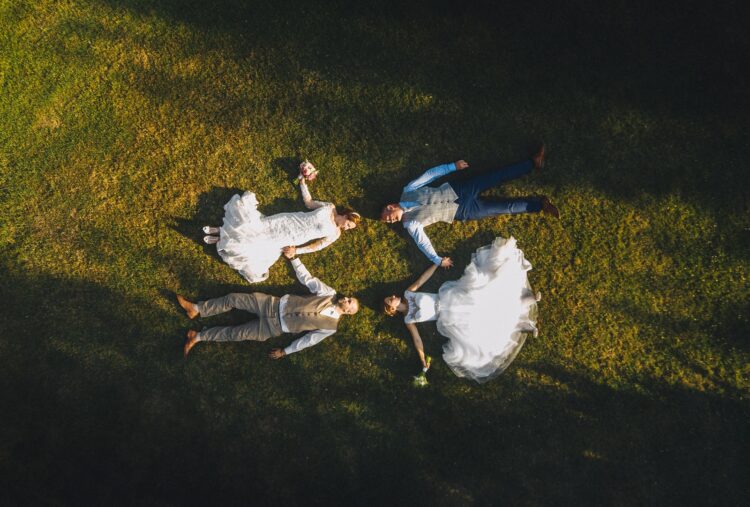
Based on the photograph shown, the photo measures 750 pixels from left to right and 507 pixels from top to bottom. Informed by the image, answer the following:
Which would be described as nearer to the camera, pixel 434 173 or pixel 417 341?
pixel 434 173

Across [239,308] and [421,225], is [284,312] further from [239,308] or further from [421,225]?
[421,225]

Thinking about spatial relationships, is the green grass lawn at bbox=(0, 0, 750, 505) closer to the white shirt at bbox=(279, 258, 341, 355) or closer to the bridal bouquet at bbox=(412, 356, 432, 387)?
the bridal bouquet at bbox=(412, 356, 432, 387)

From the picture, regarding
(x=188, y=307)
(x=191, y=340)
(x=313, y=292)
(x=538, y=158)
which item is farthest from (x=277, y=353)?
(x=538, y=158)

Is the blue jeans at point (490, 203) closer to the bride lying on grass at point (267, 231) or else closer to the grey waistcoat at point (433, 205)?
the grey waistcoat at point (433, 205)

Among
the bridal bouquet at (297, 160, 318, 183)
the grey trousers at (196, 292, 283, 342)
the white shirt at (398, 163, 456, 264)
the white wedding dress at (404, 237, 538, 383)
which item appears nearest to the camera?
the white wedding dress at (404, 237, 538, 383)

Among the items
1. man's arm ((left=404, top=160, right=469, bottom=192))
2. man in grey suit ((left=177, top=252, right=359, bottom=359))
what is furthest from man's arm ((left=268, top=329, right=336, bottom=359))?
man's arm ((left=404, top=160, right=469, bottom=192))

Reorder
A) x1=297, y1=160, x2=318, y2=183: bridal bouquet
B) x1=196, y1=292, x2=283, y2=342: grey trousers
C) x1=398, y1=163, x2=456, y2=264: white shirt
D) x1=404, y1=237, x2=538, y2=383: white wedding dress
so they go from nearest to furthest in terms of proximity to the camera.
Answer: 1. x1=404, y1=237, x2=538, y2=383: white wedding dress
2. x1=398, y1=163, x2=456, y2=264: white shirt
3. x1=196, y1=292, x2=283, y2=342: grey trousers
4. x1=297, y1=160, x2=318, y2=183: bridal bouquet
